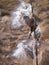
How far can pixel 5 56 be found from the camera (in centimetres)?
85

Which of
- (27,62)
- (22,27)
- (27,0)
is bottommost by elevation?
(27,62)

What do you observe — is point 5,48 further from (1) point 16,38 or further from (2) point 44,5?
(2) point 44,5

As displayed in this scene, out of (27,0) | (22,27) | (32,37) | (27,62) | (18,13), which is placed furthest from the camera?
(27,0)

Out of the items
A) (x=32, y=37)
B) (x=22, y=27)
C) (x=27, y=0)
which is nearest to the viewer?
(x=32, y=37)

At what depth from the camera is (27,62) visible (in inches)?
32.4

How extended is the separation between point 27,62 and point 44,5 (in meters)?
0.56

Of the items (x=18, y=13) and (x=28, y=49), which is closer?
(x=28, y=49)

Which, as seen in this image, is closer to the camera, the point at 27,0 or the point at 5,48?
the point at 5,48

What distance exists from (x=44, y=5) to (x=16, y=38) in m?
0.41

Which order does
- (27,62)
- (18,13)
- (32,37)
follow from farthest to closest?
(18,13)
(32,37)
(27,62)

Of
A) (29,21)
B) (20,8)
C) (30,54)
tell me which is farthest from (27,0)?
(30,54)

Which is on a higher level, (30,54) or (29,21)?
(29,21)

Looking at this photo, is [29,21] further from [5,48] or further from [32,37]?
[5,48]

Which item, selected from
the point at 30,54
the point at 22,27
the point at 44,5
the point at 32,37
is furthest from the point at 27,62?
the point at 44,5
